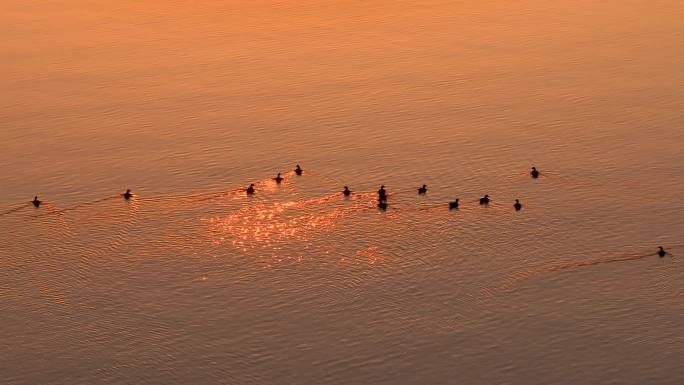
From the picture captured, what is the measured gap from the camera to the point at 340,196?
2264 inches

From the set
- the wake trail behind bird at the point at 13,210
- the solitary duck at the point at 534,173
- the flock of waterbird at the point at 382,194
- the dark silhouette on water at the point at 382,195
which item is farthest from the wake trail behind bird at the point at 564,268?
the wake trail behind bird at the point at 13,210

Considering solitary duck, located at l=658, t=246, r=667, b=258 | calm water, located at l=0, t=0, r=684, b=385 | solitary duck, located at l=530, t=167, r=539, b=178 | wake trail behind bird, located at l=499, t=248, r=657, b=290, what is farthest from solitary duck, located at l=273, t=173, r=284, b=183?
solitary duck, located at l=658, t=246, r=667, b=258

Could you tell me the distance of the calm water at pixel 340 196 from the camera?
47688mm

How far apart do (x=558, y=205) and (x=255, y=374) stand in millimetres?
16333

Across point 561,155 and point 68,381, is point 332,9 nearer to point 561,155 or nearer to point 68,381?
point 561,155

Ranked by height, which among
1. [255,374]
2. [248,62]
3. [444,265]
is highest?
[248,62]

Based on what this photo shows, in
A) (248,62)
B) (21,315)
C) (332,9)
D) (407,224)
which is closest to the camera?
(21,315)

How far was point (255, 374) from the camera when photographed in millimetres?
46219

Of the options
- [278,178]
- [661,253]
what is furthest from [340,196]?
[661,253]

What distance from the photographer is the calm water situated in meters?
47.7

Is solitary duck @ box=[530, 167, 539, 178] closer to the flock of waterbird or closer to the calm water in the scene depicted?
the flock of waterbird

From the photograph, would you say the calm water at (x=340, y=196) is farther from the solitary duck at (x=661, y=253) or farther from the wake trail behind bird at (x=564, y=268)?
the solitary duck at (x=661, y=253)

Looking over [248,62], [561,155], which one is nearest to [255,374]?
[561,155]

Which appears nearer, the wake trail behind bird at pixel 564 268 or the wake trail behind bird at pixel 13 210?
the wake trail behind bird at pixel 564 268
